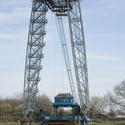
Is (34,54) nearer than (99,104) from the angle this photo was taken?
Yes

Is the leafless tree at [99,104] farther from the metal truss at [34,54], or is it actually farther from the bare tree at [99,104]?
the metal truss at [34,54]

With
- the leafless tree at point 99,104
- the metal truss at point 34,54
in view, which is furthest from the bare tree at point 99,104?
the metal truss at point 34,54

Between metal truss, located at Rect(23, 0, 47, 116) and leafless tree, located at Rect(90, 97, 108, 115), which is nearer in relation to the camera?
metal truss, located at Rect(23, 0, 47, 116)

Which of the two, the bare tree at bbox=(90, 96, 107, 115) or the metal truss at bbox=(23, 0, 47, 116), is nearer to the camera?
the metal truss at bbox=(23, 0, 47, 116)

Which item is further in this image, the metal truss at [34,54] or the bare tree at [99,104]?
the bare tree at [99,104]

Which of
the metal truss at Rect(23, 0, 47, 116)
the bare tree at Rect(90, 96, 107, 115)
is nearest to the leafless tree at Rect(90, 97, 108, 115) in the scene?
the bare tree at Rect(90, 96, 107, 115)

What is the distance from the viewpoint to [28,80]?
25.5 meters

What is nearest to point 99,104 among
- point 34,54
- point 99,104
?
point 99,104

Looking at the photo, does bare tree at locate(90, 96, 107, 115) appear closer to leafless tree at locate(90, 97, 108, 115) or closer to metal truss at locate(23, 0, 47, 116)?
leafless tree at locate(90, 97, 108, 115)

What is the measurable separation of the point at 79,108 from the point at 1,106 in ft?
101

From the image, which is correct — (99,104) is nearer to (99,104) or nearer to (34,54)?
(99,104)

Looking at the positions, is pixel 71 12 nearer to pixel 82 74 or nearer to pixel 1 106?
pixel 82 74

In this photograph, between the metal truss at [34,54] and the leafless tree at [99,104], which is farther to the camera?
the leafless tree at [99,104]

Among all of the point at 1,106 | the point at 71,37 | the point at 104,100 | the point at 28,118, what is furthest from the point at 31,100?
the point at 104,100
